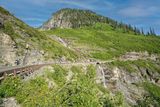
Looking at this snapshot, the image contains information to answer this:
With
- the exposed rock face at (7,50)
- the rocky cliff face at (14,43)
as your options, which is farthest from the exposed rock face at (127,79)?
the exposed rock face at (7,50)

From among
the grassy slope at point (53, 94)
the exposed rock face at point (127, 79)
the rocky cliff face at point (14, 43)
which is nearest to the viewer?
the grassy slope at point (53, 94)

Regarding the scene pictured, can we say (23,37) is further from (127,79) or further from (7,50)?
(127,79)

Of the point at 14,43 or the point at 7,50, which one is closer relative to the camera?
the point at 7,50

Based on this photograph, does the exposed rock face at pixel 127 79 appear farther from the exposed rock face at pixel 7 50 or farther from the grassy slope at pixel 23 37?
the exposed rock face at pixel 7 50

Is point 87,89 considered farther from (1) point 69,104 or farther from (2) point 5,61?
(2) point 5,61

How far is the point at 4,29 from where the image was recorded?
93.2 meters

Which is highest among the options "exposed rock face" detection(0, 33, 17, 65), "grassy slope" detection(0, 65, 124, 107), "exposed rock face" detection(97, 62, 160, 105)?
"exposed rock face" detection(0, 33, 17, 65)

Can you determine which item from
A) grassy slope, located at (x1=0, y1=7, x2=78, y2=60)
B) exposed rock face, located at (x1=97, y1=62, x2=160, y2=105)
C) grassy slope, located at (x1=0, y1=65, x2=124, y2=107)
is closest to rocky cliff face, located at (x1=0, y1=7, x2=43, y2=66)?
grassy slope, located at (x1=0, y1=7, x2=78, y2=60)

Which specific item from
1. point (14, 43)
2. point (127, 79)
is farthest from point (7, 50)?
point (127, 79)

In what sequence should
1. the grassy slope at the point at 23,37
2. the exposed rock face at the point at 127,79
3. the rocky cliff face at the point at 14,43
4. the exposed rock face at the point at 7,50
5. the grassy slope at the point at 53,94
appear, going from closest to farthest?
1. the grassy slope at the point at 53,94
2. the exposed rock face at the point at 7,50
3. the rocky cliff face at the point at 14,43
4. the grassy slope at the point at 23,37
5. the exposed rock face at the point at 127,79

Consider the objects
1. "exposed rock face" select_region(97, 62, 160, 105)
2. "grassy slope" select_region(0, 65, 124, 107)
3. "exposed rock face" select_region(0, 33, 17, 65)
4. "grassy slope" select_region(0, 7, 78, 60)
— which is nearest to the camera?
"grassy slope" select_region(0, 65, 124, 107)

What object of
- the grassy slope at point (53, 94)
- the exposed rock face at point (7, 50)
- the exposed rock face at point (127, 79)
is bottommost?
the exposed rock face at point (127, 79)

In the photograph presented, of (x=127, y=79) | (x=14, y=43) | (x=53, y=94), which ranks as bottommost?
(x=127, y=79)

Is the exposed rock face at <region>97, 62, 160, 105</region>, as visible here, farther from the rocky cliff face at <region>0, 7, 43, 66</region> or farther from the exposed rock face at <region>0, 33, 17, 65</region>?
Result: the exposed rock face at <region>0, 33, 17, 65</region>
